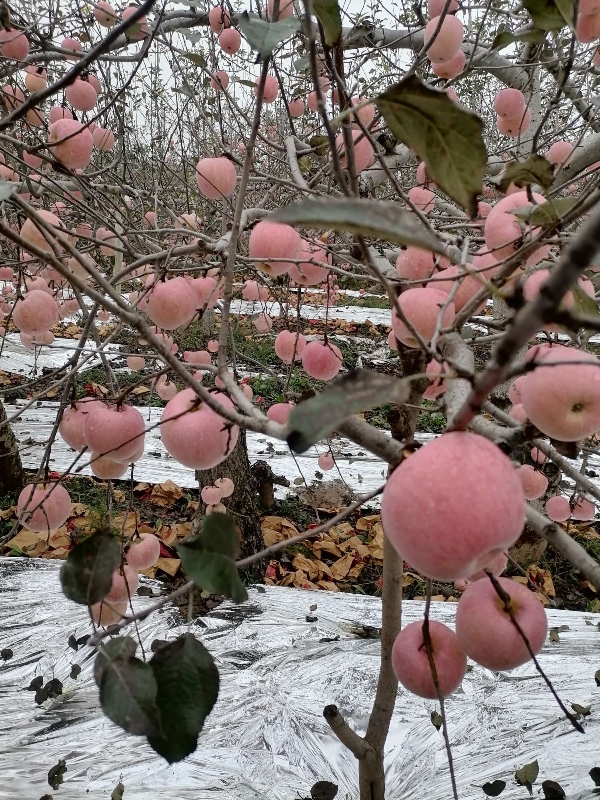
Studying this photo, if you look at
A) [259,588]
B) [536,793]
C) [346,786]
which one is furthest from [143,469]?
[536,793]

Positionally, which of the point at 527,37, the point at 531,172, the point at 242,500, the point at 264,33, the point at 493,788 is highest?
the point at 527,37

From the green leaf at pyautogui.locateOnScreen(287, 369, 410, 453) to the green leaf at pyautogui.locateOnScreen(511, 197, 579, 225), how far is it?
1.13 ft

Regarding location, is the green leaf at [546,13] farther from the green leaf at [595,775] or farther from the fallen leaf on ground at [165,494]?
the fallen leaf on ground at [165,494]

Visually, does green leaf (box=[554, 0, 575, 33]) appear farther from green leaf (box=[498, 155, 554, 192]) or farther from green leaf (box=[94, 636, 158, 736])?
green leaf (box=[94, 636, 158, 736])

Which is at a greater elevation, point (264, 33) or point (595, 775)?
point (264, 33)

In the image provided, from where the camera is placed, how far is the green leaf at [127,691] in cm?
44

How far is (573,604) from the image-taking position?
2695 mm

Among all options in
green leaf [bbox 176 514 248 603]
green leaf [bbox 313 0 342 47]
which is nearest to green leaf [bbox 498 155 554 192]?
green leaf [bbox 313 0 342 47]

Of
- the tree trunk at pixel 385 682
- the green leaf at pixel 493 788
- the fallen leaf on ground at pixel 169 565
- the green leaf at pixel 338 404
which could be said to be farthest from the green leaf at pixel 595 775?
the fallen leaf on ground at pixel 169 565

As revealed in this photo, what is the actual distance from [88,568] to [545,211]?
0.60m

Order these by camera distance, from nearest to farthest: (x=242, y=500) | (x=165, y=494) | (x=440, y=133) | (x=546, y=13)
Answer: (x=440, y=133), (x=546, y=13), (x=242, y=500), (x=165, y=494)

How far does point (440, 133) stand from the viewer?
456 millimetres

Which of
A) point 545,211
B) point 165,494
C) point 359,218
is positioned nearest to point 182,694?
point 359,218

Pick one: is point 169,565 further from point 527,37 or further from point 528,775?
point 527,37
